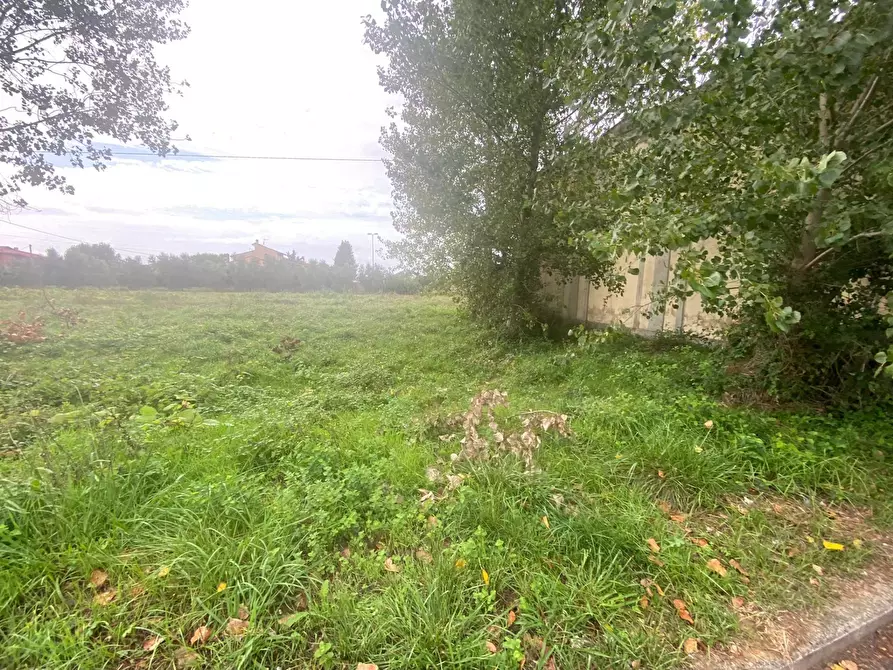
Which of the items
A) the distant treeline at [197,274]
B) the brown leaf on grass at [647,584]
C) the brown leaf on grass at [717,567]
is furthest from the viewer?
the distant treeline at [197,274]

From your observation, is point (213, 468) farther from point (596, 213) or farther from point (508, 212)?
point (508, 212)

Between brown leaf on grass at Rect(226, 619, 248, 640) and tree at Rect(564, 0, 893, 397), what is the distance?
2.45 m

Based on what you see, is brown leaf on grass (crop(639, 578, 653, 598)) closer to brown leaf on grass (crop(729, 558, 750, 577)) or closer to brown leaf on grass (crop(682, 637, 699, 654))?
brown leaf on grass (crop(682, 637, 699, 654))

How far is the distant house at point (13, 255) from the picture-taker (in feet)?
29.0

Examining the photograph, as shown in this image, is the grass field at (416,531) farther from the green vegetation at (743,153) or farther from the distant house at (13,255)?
the distant house at (13,255)

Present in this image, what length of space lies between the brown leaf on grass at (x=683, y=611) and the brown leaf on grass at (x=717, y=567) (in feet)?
0.88

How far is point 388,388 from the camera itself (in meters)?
5.29

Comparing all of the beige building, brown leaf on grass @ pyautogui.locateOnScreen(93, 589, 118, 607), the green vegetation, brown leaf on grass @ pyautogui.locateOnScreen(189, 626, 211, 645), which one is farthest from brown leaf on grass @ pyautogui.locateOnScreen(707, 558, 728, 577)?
the beige building

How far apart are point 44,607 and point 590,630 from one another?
2121 mm

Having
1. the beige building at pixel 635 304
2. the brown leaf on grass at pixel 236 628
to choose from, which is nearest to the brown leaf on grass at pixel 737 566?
the brown leaf on grass at pixel 236 628

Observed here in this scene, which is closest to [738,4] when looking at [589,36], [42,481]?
[589,36]

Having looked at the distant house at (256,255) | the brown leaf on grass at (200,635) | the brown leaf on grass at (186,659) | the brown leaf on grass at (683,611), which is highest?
the distant house at (256,255)

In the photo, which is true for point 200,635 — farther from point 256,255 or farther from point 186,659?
point 256,255

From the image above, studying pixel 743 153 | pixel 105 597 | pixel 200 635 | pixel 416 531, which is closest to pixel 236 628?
pixel 200 635
